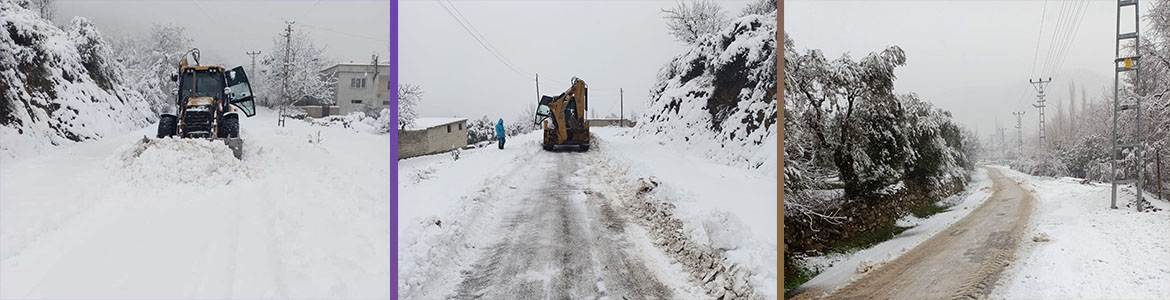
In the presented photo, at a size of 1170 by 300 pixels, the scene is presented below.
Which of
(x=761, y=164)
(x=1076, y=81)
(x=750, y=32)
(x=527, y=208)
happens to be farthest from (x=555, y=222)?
(x=1076, y=81)

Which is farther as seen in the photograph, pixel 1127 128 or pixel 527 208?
pixel 1127 128

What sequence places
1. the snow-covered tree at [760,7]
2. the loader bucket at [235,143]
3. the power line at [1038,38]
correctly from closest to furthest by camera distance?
the snow-covered tree at [760,7] < the loader bucket at [235,143] < the power line at [1038,38]

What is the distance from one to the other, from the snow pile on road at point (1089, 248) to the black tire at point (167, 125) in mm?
3816

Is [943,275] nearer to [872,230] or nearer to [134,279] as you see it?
[872,230]

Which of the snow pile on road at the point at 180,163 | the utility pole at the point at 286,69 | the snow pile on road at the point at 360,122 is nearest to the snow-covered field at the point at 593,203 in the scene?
the snow pile on road at the point at 360,122

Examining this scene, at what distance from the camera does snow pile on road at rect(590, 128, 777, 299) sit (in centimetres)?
209

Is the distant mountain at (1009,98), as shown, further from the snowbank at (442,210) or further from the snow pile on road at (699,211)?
the snowbank at (442,210)

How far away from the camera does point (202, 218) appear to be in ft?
7.41

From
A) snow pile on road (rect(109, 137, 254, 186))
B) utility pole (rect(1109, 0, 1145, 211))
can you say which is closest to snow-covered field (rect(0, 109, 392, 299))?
snow pile on road (rect(109, 137, 254, 186))

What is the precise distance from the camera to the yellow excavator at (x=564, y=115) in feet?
6.89

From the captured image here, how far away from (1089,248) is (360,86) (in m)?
3.35

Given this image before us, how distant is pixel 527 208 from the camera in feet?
7.11

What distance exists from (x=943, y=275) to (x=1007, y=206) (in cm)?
53

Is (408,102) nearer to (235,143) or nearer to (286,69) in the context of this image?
(286,69)
